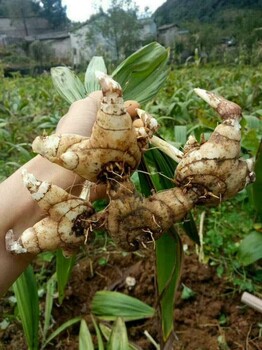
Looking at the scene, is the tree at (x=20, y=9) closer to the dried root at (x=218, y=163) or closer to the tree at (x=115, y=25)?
the tree at (x=115, y=25)

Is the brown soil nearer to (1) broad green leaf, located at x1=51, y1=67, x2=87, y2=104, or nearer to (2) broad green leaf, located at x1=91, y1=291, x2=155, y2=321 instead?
(2) broad green leaf, located at x1=91, y1=291, x2=155, y2=321

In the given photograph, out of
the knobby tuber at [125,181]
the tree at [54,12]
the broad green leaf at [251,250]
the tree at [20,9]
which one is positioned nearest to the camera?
the knobby tuber at [125,181]

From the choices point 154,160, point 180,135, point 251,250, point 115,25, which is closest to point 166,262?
point 154,160

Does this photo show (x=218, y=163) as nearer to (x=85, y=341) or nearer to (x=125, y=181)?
(x=125, y=181)

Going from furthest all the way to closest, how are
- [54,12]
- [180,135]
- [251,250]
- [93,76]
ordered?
[54,12] → [180,135] → [251,250] → [93,76]

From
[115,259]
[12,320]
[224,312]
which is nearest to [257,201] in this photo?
A: [224,312]

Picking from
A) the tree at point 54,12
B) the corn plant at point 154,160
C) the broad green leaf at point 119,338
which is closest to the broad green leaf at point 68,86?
the corn plant at point 154,160

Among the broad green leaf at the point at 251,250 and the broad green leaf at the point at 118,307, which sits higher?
the broad green leaf at the point at 251,250
